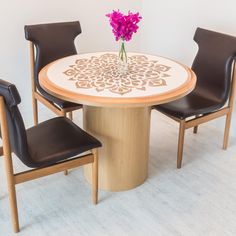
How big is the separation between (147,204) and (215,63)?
3.83 feet

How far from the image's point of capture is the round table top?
74.4 inches

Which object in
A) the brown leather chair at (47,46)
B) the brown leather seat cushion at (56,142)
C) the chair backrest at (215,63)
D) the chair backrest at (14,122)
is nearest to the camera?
the chair backrest at (14,122)

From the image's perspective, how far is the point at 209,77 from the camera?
8.93 feet

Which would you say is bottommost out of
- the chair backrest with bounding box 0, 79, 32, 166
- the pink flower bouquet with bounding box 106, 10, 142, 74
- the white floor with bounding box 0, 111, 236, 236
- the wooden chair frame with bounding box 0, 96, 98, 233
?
the white floor with bounding box 0, 111, 236, 236

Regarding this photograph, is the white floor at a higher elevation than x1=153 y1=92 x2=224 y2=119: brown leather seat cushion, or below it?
below

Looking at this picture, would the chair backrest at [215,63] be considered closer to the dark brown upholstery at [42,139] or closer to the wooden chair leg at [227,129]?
the wooden chair leg at [227,129]

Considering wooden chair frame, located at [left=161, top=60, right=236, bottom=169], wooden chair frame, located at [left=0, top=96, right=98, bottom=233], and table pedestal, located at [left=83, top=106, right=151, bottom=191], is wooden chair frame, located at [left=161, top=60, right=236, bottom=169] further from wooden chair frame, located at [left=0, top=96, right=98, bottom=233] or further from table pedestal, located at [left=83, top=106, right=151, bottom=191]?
wooden chair frame, located at [left=0, top=96, right=98, bottom=233]

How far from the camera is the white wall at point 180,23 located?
9.58 feet

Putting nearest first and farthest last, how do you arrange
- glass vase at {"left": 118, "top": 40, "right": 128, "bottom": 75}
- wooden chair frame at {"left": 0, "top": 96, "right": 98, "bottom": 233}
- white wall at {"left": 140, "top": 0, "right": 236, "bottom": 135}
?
wooden chair frame at {"left": 0, "top": 96, "right": 98, "bottom": 233}
glass vase at {"left": 118, "top": 40, "right": 128, "bottom": 75}
white wall at {"left": 140, "top": 0, "right": 236, "bottom": 135}

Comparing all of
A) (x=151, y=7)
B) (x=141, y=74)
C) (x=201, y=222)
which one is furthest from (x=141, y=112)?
(x=151, y=7)

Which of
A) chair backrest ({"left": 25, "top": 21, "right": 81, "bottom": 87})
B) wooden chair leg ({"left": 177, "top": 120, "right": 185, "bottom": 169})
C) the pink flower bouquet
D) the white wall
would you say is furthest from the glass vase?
the white wall

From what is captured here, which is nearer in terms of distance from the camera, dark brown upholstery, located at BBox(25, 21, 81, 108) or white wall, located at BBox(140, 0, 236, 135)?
dark brown upholstery, located at BBox(25, 21, 81, 108)

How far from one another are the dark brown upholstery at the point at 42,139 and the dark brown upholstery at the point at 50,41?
1.85 ft

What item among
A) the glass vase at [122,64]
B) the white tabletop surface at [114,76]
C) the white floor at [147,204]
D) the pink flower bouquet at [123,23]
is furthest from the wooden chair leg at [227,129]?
the pink flower bouquet at [123,23]
